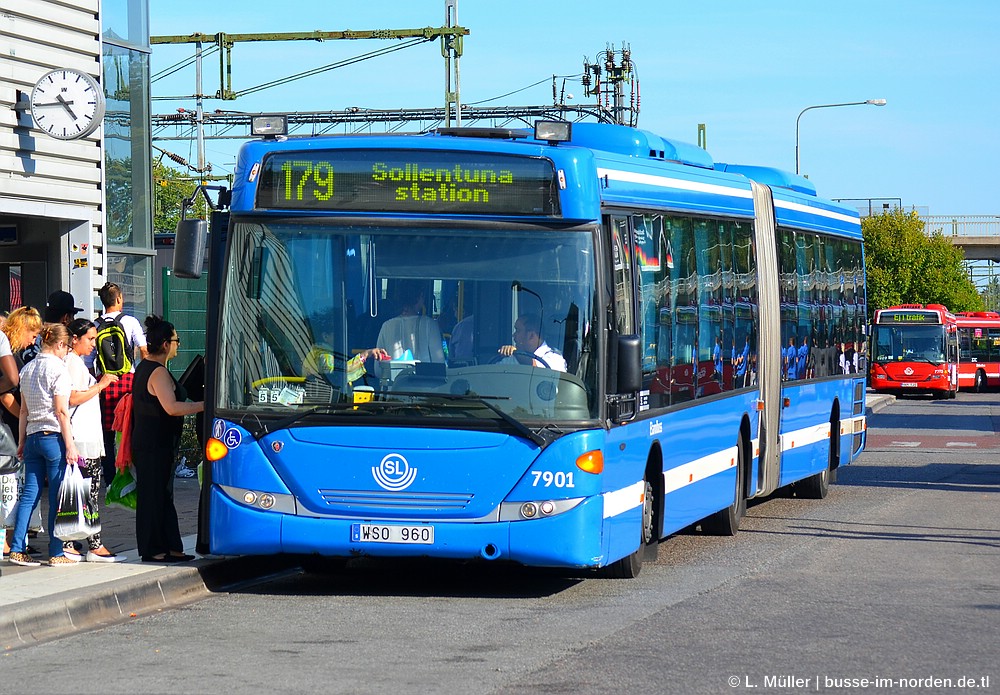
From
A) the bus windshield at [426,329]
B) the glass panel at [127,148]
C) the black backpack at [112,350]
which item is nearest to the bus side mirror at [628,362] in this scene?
the bus windshield at [426,329]

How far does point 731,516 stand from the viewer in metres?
14.2

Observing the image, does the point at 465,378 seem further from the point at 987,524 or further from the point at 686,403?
the point at 987,524

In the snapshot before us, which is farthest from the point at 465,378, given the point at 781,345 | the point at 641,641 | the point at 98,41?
the point at 98,41

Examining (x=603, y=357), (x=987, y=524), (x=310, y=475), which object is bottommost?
(x=987, y=524)

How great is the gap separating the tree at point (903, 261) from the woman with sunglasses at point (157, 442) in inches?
2815

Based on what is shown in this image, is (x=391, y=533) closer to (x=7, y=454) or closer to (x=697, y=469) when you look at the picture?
(x=7, y=454)

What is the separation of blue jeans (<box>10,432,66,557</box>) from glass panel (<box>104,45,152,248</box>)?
8.30 metres

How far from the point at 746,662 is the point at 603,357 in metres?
2.65

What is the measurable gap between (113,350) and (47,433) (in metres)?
1.99

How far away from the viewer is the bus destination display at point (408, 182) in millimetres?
10320

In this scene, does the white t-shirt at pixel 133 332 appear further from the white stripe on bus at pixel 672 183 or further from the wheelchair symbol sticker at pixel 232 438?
the white stripe on bus at pixel 672 183

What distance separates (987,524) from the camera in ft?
50.9

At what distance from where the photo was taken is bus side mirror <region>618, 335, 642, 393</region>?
1018cm

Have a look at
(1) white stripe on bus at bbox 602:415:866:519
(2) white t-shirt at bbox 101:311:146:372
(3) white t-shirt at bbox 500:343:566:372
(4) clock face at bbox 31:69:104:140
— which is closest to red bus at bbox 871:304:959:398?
(1) white stripe on bus at bbox 602:415:866:519
